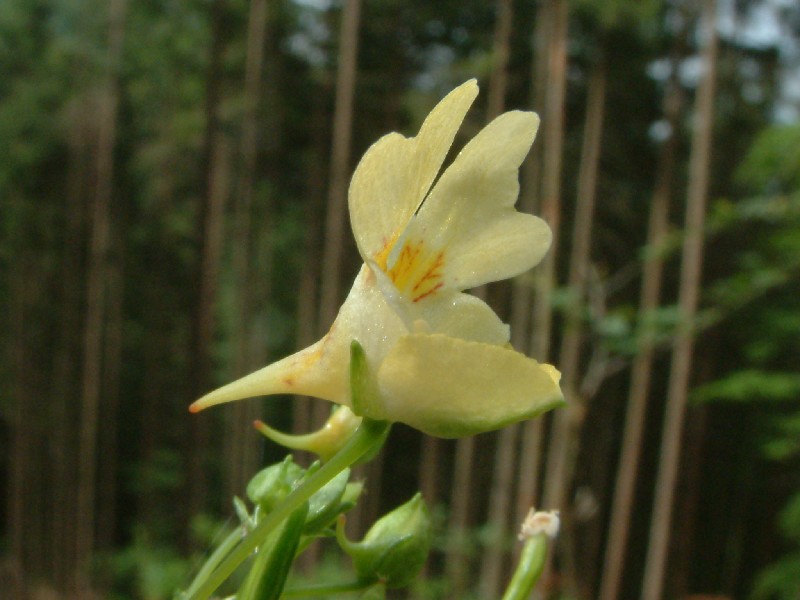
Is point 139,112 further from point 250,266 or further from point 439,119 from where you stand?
point 439,119

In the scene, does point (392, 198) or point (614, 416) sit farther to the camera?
point (614, 416)

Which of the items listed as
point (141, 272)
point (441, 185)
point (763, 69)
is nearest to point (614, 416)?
point (763, 69)

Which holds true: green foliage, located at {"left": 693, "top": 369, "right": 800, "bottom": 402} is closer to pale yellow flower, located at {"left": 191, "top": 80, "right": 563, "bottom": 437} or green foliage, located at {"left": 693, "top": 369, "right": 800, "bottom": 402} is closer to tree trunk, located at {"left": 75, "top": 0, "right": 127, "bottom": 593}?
pale yellow flower, located at {"left": 191, "top": 80, "right": 563, "bottom": 437}

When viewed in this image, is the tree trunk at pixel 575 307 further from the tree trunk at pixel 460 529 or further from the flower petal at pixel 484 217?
the flower petal at pixel 484 217

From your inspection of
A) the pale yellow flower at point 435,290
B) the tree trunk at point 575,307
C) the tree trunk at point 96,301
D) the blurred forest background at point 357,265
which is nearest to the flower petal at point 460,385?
the pale yellow flower at point 435,290

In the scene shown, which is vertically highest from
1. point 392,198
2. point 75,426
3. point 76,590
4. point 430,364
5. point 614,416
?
point 392,198

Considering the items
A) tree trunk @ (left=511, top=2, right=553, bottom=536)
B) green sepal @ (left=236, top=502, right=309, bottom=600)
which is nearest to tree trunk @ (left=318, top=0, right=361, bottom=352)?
tree trunk @ (left=511, top=2, right=553, bottom=536)
